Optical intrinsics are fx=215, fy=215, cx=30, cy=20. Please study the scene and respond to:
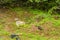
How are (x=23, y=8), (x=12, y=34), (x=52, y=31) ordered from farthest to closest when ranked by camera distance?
(x=23, y=8), (x=52, y=31), (x=12, y=34)

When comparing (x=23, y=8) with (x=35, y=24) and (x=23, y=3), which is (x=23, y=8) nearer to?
(x=23, y=3)

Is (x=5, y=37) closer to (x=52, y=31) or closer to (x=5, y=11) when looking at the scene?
(x=52, y=31)

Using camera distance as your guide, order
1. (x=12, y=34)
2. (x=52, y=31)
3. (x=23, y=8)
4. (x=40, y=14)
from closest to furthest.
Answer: (x=12, y=34) < (x=52, y=31) < (x=40, y=14) < (x=23, y=8)

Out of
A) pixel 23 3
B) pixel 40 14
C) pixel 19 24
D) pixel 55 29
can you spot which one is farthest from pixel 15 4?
pixel 55 29

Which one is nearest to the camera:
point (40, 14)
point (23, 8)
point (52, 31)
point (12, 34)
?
point (12, 34)

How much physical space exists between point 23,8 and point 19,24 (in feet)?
6.92

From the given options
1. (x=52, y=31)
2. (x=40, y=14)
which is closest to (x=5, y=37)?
(x=52, y=31)

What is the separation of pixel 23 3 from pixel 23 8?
1.13ft

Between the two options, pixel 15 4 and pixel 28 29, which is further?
pixel 15 4

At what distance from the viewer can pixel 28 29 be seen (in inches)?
310

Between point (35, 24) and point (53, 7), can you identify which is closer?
point (35, 24)

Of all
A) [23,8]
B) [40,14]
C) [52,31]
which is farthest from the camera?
[23,8]

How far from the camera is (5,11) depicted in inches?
383

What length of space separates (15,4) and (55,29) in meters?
3.29
